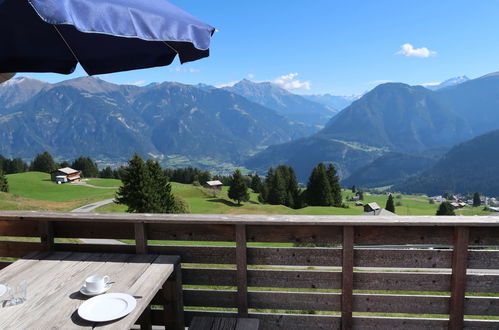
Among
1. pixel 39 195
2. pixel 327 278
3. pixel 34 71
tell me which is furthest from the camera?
pixel 39 195

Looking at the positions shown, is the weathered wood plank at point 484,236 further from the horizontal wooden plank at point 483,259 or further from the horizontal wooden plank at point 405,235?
the horizontal wooden plank at point 405,235

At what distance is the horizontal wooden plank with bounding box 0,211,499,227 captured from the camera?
11.5ft

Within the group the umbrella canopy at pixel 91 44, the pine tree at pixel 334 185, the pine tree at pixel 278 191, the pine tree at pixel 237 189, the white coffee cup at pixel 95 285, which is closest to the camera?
the umbrella canopy at pixel 91 44

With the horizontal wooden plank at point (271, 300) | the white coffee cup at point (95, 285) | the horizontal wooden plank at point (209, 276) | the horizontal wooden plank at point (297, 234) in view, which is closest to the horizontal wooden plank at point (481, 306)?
the horizontal wooden plank at point (271, 300)

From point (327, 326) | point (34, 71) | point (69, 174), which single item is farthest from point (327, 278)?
point (69, 174)

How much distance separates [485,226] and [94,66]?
433cm

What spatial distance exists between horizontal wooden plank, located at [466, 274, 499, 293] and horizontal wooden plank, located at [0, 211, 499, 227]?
552 mm

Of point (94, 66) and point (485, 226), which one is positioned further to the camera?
point (94, 66)

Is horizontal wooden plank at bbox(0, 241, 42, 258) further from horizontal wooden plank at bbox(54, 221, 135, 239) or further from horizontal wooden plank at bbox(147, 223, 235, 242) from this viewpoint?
horizontal wooden plank at bbox(147, 223, 235, 242)

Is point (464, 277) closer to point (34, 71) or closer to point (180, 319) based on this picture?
point (180, 319)

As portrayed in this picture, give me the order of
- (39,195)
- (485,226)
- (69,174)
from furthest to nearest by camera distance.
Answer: (69,174)
(39,195)
(485,226)

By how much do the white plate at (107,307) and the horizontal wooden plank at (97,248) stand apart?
128 cm

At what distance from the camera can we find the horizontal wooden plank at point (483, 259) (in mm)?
3568

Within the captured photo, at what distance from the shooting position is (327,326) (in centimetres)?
384
